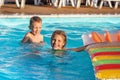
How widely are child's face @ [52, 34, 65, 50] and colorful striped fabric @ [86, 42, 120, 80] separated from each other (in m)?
0.62

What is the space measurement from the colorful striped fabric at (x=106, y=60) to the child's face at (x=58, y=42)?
62 cm

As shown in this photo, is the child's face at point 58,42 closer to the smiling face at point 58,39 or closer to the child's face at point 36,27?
the smiling face at point 58,39

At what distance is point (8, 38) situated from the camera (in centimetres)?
768

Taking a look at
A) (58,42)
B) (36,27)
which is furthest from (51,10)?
(58,42)

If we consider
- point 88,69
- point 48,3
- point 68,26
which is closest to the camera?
point 88,69

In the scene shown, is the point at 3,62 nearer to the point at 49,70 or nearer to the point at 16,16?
the point at 49,70

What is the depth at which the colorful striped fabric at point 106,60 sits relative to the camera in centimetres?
409

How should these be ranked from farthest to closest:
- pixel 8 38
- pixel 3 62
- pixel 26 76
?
A: 1. pixel 8 38
2. pixel 3 62
3. pixel 26 76

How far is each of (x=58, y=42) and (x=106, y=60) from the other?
135cm

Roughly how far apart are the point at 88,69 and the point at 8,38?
2850 mm

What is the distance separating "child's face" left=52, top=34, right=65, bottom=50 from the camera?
5.66 m

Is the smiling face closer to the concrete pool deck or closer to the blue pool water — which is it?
the blue pool water

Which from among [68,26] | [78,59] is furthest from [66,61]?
[68,26]

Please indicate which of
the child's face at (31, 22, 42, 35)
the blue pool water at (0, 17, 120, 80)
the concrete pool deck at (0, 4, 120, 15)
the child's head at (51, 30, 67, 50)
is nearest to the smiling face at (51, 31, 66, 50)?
the child's head at (51, 30, 67, 50)
